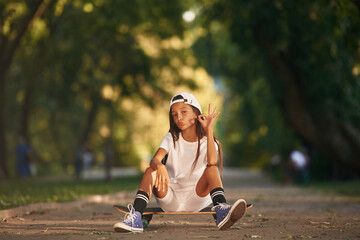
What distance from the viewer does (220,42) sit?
1339 inches

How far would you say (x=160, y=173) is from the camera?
23.7ft

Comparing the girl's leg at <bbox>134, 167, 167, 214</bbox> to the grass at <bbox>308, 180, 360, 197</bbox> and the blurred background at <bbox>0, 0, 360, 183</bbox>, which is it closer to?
the blurred background at <bbox>0, 0, 360, 183</bbox>

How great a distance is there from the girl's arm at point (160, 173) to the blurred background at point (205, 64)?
6.73 meters

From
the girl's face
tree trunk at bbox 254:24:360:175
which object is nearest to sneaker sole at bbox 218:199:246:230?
the girl's face

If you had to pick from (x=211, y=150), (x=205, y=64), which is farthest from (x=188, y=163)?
(x=205, y=64)

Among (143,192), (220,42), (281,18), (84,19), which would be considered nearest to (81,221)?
(143,192)

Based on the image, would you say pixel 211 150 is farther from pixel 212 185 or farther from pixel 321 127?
pixel 321 127

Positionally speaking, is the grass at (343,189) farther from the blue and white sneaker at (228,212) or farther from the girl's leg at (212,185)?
the blue and white sneaker at (228,212)

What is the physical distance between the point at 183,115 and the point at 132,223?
4.55 feet

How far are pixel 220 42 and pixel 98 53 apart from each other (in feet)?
22.3

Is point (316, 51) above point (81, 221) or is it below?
above

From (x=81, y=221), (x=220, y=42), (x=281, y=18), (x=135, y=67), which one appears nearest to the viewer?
(x=81, y=221)

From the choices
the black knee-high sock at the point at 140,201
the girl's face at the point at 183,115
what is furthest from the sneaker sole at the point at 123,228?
the girl's face at the point at 183,115

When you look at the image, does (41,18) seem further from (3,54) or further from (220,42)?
(220,42)
